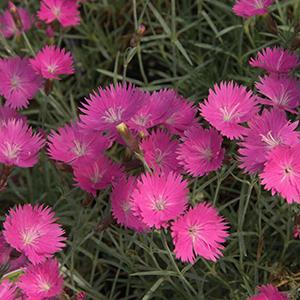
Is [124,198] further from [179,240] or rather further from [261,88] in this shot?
[261,88]

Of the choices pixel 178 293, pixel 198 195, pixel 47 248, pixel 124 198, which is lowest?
pixel 178 293

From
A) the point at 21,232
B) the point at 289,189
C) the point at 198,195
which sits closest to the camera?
the point at 289,189

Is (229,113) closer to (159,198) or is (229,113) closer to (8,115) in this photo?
(159,198)

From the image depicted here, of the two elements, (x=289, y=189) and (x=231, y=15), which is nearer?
(x=289, y=189)

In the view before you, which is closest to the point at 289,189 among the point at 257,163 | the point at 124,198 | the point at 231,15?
the point at 257,163

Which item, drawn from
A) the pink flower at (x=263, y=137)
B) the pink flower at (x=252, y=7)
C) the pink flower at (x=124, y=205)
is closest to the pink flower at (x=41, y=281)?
the pink flower at (x=124, y=205)

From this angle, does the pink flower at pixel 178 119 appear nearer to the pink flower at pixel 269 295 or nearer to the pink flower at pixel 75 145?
the pink flower at pixel 75 145

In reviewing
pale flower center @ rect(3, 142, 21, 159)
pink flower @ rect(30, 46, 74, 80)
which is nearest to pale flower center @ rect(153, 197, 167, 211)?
pale flower center @ rect(3, 142, 21, 159)
